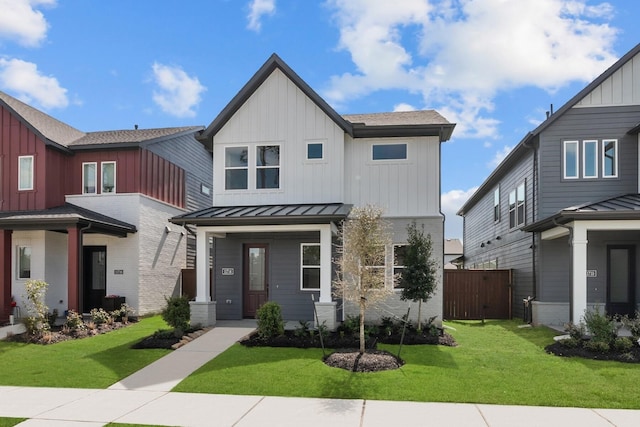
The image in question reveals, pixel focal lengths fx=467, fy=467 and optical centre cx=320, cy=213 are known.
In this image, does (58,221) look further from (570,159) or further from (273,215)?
(570,159)

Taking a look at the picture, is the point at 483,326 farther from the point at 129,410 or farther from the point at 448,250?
the point at 448,250

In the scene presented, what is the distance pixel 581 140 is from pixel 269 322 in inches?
445

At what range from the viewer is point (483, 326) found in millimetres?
15117

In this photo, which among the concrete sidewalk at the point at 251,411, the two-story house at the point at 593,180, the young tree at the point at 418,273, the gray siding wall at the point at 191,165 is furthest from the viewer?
the gray siding wall at the point at 191,165

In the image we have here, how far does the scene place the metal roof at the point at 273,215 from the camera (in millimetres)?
12377

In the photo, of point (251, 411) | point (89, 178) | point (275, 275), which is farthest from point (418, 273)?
point (89, 178)

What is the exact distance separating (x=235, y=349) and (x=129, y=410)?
376cm

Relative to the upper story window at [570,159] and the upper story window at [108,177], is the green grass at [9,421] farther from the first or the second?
the upper story window at [570,159]

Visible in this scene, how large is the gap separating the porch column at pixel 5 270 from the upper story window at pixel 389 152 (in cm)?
1190

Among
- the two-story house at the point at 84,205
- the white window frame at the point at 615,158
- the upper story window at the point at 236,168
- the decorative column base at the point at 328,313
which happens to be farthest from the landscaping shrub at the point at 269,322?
the white window frame at the point at 615,158

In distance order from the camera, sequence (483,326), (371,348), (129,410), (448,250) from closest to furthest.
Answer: (129,410), (371,348), (483,326), (448,250)

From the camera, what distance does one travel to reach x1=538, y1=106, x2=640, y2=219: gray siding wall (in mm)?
14578

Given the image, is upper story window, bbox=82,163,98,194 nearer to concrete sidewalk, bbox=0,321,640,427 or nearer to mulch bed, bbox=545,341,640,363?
concrete sidewalk, bbox=0,321,640,427

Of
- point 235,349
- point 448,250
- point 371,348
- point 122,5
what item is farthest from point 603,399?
point 448,250
